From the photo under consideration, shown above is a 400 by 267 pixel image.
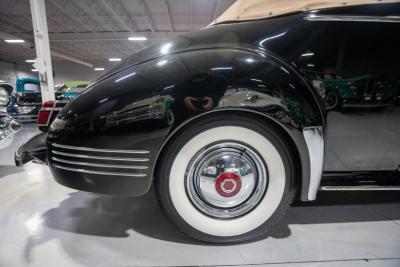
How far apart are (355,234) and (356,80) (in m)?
0.83

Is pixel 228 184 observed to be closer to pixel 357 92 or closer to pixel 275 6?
pixel 357 92

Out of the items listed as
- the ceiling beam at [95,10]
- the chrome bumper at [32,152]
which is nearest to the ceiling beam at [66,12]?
the ceiling beam at [95,10]

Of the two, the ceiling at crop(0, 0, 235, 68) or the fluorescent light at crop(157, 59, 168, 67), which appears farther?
the ceiling at crop(0, 0, 235, 68)

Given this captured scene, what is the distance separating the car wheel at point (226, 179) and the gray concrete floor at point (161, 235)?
0.12 m

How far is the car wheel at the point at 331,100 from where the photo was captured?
1.37 meters

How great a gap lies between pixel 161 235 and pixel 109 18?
43.7 feet

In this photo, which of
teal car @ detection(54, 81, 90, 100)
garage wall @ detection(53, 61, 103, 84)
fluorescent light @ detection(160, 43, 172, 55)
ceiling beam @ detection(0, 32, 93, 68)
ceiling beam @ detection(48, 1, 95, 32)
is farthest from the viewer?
garage wall @ detection(53, 61, 103, 84)

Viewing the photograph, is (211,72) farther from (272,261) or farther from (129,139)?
(272,261)

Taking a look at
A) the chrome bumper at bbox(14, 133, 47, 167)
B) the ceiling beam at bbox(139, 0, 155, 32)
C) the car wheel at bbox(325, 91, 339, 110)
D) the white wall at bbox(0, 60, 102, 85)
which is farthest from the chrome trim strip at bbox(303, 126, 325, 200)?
the white wall at bbox(0, 60, 102, 85)

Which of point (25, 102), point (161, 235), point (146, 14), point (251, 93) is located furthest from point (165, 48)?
point (146, 14)

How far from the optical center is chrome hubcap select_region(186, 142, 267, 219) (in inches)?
53.4

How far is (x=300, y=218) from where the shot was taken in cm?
168

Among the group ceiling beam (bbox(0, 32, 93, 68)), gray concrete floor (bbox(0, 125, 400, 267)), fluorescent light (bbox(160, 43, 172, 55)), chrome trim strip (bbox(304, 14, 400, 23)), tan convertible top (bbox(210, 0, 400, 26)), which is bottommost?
gray concrete floor (bbox(0, 125, 400, 267))

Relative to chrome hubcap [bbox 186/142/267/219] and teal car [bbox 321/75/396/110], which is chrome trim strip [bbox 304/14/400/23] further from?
chrome hubcap [bbox 186/142/267/219]
